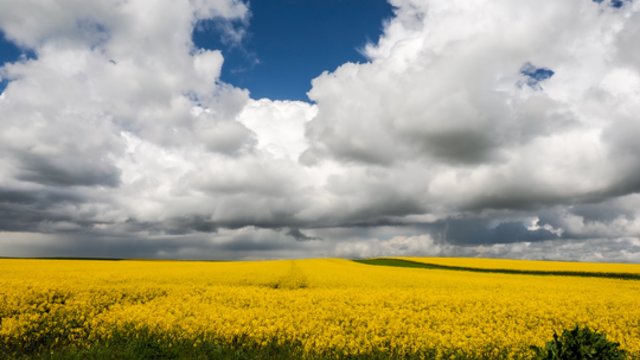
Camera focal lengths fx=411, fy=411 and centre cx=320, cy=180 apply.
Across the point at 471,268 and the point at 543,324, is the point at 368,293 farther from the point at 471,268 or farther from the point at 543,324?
the point at 471,268

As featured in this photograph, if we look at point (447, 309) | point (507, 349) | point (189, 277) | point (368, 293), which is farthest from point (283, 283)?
point (507, 349)

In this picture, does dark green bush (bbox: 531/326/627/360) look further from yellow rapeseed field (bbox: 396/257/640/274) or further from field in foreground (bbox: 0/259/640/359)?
yellow rapeseed field (bbox: 396/257/640/274)

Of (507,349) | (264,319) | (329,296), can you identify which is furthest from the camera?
(329,296)

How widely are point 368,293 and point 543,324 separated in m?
7.93

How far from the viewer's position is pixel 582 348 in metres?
7.84

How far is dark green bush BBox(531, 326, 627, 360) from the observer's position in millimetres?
7824

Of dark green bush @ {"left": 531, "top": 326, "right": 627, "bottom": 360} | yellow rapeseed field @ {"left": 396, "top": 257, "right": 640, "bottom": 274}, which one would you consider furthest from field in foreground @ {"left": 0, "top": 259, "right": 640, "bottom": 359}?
yellow rapeseed field @ {"left": 396, "top": 257, "right": 640, "bottom": 274}

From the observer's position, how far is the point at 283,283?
27859mm

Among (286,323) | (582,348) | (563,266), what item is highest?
(582,348)

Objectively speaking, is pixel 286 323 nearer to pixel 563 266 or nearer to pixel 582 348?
pixel 582 348

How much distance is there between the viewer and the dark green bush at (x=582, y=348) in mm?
7824

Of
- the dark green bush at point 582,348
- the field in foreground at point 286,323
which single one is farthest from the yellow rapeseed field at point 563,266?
the dark green bush at point 582,348

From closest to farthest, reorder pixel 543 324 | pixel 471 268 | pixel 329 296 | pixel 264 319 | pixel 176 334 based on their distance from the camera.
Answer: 1. pixel 176 334
2. pixel 264 319
3. pixel 543 324
4. pixel 329 296
5. pixel 471 268

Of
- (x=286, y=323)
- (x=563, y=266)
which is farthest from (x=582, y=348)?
(x=563, y=266)
